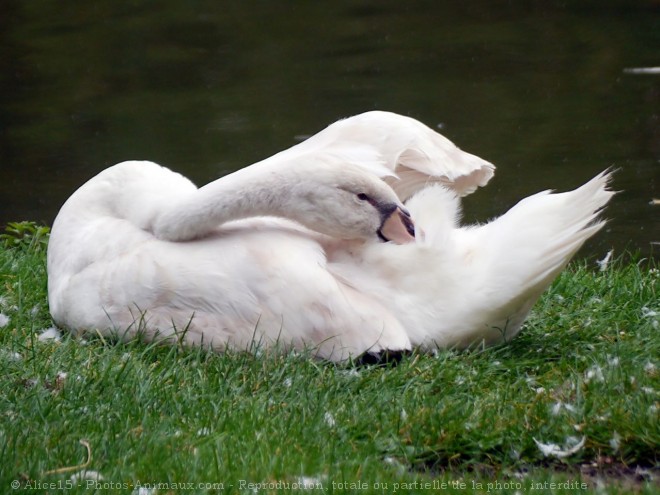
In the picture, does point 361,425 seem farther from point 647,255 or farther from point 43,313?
point 647,255

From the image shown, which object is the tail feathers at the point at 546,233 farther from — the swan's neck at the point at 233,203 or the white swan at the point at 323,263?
the swan's neck at the point at 233,203

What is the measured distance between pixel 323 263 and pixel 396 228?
0.31m

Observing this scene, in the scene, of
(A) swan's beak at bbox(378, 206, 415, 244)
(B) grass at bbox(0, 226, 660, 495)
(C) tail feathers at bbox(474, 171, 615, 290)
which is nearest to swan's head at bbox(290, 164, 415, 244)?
(A) swan's beak at bbox(378, 206, 415, 244)

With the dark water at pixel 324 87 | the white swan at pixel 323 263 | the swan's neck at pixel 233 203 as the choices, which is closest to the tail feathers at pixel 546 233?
the white swan at pixel 323 263

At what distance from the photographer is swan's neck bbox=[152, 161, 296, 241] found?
476 cm

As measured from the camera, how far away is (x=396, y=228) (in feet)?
15.5

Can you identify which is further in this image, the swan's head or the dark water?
the dark water

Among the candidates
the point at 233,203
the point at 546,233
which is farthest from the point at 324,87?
the point at 546,233

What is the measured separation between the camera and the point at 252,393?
13.9ft

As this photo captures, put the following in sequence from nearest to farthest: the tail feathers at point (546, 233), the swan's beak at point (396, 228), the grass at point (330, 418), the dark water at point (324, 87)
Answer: the grass at point (330, 418), the tail feathers at point (546, 233), the swan's beak at point (396, 228), the dark water at point (324, 87)

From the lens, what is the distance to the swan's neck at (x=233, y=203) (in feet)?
15.6

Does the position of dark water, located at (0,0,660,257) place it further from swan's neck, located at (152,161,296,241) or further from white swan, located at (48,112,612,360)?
swan's neck, located at (152,161,296,241)

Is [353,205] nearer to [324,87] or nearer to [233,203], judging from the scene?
[233,203]

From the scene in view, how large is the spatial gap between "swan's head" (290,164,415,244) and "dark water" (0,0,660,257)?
Result: 9.72 feet
